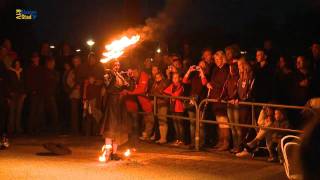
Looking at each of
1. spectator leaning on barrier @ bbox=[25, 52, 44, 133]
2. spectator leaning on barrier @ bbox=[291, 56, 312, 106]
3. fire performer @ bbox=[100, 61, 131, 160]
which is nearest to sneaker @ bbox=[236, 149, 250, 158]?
spectator leaning on barrier @ bbox=[291, 56, 312, 106]

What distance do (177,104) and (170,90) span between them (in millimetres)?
424

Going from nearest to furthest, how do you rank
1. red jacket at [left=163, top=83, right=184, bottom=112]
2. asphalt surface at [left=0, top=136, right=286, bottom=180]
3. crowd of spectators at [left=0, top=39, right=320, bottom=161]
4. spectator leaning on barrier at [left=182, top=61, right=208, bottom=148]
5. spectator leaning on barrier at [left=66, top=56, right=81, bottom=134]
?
asphalt surface at [left=0, top=136, right=286, bottom=180] → crowd of spectators at [left=0, top=39, right=320, bottom=161] → spectator leaning on barrier at [left=182, top=61, right=208, bottom=148] → red jacket at [left=163, top=83, right=184, bottom=112] → spectator leaning on barrier at [left=66, top=56, right=81, bottom=134]

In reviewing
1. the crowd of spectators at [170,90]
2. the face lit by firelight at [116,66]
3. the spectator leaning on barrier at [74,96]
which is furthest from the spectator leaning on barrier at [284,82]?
the spectator leaning on barrier at [74,96]

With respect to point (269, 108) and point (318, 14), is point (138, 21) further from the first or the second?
point (318, 14)

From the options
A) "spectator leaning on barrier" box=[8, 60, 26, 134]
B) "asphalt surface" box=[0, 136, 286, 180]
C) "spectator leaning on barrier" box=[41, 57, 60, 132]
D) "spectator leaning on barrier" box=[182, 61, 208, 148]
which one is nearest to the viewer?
"asphalt surface" box=[0, 136, 286, 180]

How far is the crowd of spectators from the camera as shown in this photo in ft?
39.0

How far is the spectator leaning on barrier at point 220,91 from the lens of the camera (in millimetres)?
12789

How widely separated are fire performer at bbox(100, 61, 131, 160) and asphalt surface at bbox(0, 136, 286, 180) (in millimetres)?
393

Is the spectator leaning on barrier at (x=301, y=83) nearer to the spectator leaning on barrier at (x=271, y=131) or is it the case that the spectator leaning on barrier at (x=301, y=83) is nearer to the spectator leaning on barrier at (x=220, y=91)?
the spectator leaning on barrier at (x=271, y=131)

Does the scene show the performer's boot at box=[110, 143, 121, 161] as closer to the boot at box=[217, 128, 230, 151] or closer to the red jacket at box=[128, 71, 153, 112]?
the boot at box=[217, 128, 230, 151]

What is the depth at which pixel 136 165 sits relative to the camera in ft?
35.6

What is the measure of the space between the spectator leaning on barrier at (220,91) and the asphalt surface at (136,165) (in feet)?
1.69

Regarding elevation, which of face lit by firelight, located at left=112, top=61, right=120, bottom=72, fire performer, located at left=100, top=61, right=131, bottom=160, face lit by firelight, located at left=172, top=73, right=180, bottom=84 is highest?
face lit by firelight, located at left=112, top=61, right=120, bottom=72

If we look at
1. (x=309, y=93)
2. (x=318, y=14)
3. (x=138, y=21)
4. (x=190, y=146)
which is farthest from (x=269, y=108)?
(x=318, y=14)
